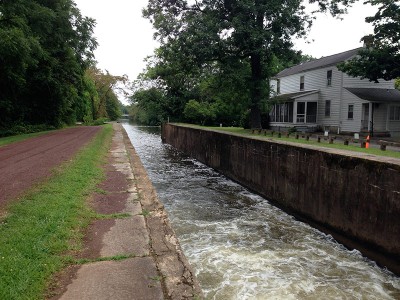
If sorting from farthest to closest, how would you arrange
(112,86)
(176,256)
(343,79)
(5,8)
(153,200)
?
(112,86) < (343,79) < (5,8) < (153,200) < (176,256)

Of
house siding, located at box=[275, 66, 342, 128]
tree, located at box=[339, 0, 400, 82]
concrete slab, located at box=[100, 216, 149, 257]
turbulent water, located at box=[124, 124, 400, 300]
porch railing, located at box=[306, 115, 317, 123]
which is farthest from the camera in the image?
porch railing, located at box=[306, 115, 317, 123]

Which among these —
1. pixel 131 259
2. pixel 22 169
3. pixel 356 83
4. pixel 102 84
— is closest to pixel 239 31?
pixel 356 83

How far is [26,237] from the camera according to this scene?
464 centimetres

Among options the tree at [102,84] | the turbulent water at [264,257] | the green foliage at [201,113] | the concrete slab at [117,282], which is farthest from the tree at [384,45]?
the tree at [102,84]

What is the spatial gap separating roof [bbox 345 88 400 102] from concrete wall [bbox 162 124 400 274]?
14.0m

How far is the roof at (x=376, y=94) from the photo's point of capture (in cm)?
2372

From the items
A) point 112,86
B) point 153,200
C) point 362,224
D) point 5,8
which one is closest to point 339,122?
point 362,224

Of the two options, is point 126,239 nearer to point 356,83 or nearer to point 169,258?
point 169,258

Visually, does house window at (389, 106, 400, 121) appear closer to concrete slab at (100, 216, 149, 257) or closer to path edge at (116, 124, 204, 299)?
path edge at (116, 124, 204, 299)

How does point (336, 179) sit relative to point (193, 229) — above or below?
above

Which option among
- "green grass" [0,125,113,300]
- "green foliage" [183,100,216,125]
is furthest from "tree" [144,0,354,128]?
"green foliage" [183,100,216,125]

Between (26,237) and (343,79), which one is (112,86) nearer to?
(343,79)

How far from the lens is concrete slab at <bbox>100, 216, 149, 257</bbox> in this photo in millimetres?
4605

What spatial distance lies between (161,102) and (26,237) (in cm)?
5456
